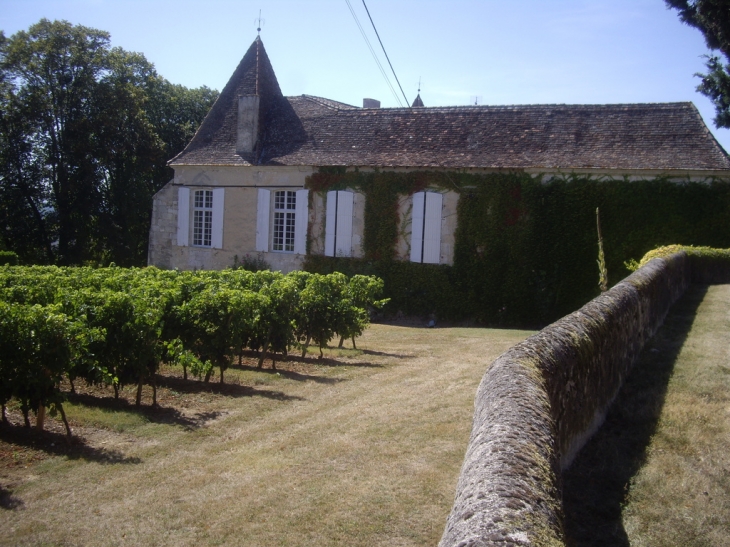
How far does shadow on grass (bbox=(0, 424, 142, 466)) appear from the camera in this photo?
655 centimetres

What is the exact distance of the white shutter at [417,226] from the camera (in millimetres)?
19641

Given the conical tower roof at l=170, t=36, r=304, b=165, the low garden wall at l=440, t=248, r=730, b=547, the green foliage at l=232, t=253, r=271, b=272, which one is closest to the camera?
the low garden wall at l=440, t=248, r=730, b=547

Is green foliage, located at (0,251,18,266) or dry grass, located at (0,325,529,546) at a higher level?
green foliage, located at (0,251,18,266)

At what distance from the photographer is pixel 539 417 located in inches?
134

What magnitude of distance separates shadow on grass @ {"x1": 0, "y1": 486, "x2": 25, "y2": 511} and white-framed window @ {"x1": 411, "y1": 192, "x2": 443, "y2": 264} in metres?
15.0

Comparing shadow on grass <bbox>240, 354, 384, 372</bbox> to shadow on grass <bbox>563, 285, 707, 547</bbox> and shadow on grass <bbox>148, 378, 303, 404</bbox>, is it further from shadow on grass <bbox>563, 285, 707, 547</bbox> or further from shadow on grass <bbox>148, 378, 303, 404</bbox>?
shadow on grass <bbox>563, 285, 707, 547</bbox>

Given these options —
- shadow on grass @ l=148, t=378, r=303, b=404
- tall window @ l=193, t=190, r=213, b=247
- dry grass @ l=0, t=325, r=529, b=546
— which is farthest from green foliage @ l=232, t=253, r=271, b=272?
dry grass @ l=0, t=325, r=529, b=546

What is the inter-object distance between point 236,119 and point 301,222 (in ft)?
16.1

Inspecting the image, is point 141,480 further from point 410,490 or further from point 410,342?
point 410,342

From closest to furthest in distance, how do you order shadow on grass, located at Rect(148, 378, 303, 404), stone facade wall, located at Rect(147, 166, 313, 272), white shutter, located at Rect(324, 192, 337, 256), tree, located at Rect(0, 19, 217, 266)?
shadow on grass, located at Rect(148, 378, 303, 404) < white shutter, located at Rect(324, 192, 337, 256) < stone facade wall, located at Rect(147, 166, 313, 272) < tree, located at Rect(0, 19, 217, 266)

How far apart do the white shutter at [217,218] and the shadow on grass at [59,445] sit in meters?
15.6

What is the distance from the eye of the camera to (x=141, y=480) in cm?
597

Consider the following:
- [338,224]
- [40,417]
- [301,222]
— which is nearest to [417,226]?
[338,224]

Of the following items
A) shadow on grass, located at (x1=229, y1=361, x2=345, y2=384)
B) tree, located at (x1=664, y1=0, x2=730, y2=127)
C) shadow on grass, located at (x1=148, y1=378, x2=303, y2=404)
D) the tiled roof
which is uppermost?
tree, located at (x1=664, y1=0, x2=730, y2=127)
